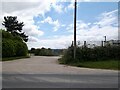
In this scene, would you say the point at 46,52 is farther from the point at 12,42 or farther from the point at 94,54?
the point at 94,54

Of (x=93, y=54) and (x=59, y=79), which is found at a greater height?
(x=93, y=54)

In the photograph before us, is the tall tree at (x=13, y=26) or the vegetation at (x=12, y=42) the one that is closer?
the vegetation at (x=12, y=42)

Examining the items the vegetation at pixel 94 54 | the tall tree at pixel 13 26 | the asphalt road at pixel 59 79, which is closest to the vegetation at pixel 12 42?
the tall tree at pixel 13 26

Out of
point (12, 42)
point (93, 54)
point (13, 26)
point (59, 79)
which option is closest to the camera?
point (59, 79)

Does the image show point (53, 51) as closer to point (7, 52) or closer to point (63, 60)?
point (7, 52)

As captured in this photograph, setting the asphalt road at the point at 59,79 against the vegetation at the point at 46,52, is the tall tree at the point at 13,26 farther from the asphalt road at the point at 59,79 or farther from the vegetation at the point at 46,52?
the asphalt road at the point at 59,79

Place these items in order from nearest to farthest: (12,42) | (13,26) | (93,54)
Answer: (93,54) < (12,42) < (13,26)

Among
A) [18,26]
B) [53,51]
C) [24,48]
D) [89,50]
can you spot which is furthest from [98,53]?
[18,26]

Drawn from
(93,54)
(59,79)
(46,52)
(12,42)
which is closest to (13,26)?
(46,52)

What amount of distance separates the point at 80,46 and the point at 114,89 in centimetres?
2364

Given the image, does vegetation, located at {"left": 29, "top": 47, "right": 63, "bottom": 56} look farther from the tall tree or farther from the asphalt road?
the asphalt road

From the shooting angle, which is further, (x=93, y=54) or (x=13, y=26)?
(x=13, y=26)

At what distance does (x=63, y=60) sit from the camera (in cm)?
3366

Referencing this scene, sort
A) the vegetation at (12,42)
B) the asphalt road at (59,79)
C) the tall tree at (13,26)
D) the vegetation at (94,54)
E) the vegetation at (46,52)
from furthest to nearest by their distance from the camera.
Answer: the tall tree at (13,26) → the vegetation at (46,52) → the vegetation at (12,42) → the vegetation at (94,54) → the asphalt road at (59,79)
